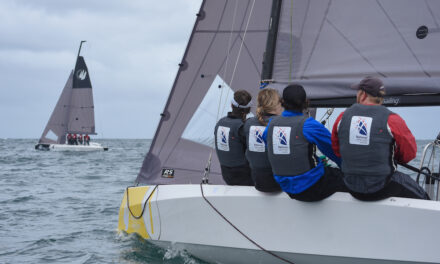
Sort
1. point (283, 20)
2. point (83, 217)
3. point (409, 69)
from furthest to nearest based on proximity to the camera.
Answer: point (83, 217)
point (283, 20)
point (409, 69)

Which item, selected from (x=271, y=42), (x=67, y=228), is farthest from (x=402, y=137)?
(x=67, y=228)

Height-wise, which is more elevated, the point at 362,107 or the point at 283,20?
the point at 283,20

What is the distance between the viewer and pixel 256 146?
12.3ft

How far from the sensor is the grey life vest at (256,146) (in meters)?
3.73

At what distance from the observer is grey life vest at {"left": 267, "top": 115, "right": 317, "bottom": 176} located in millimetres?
3400

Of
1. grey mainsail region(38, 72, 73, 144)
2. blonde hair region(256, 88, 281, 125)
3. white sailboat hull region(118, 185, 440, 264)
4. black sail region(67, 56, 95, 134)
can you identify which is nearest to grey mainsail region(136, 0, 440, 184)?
blonde hair region(256, 88, 281, 125)

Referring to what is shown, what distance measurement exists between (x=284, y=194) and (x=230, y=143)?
27.5 inches

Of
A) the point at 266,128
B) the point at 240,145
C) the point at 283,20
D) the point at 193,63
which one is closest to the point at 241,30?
the point at 193,63

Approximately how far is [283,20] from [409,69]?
105 centimetres

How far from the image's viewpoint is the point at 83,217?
25.3ft

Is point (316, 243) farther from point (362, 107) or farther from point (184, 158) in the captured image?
point (184, 158)

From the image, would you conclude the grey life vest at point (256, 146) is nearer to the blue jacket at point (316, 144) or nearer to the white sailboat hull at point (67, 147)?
the blue jacket at point (316, 144)

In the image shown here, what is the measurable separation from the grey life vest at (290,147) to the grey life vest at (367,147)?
0.22 m

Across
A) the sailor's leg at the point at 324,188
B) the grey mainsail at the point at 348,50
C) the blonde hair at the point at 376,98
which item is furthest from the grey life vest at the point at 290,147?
the grey mainsail at the point at 348,50
